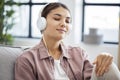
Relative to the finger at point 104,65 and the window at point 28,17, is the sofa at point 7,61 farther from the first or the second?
the window at point 28,17

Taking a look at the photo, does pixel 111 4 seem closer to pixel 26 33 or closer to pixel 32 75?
pixel 26 33

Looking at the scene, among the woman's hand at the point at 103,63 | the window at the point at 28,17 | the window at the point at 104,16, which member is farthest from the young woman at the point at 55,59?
the window at the point at 28,17

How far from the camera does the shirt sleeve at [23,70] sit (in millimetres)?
1514

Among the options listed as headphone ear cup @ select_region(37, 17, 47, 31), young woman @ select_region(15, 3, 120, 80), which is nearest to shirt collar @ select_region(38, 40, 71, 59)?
young woman @ select_region(15, 3, 120, 80)

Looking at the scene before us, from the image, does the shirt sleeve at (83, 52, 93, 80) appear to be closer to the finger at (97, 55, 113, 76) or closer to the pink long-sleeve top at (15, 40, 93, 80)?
the pink long-sleeve top at (15, 40, 93, 80)

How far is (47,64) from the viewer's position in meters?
1.62

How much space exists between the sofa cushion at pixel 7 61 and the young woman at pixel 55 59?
0.04 m

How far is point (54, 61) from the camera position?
165 centimetres

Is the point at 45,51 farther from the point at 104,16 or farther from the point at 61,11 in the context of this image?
the point at 104,16

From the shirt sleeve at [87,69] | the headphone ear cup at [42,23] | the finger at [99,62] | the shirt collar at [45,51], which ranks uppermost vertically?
the headphone ear cup at [42,23]

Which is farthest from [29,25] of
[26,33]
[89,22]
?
[89,22]

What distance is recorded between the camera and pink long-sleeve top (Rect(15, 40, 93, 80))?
1.53 meters

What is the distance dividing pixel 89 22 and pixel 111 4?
459 millimetres

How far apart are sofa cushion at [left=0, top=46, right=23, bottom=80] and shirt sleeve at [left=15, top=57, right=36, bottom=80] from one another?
0.05 m
